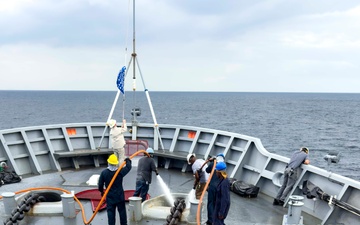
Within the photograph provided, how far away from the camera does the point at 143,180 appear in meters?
7.82

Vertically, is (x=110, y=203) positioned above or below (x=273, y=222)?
above

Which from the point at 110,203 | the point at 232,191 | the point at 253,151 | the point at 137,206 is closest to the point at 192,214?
the point at 137,206

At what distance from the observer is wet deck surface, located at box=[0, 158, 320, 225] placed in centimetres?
702

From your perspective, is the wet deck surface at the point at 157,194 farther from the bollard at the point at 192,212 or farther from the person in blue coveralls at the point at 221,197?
the person in blue coveralls at the point at 221,197

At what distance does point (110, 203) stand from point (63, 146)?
6797mm

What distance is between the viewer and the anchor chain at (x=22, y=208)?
654cm

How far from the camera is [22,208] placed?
6848 mm

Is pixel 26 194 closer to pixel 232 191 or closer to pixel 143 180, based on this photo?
pixel 143 180

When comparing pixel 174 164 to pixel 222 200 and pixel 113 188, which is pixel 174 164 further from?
pixel 222 200

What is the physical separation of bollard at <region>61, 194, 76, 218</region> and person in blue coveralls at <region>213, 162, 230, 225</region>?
2.84 metres

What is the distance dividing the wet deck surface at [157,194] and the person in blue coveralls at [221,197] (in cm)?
108

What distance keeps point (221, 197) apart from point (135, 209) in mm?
1772

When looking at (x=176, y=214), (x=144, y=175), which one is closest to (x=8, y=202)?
(x=144, y=175)

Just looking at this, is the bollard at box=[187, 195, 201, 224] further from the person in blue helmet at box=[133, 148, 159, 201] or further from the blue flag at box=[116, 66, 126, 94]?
the blue flag at box=[116, 66, 126, 94]
